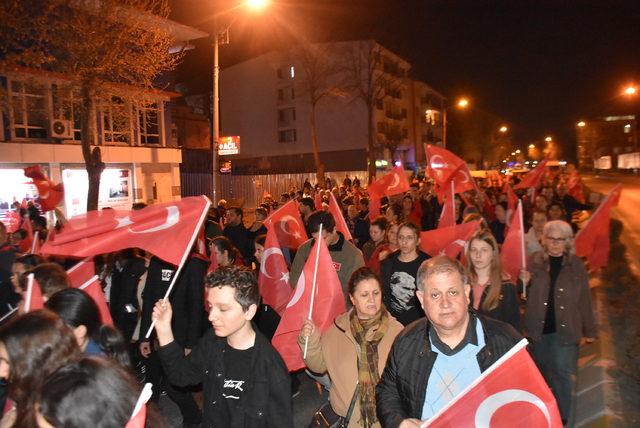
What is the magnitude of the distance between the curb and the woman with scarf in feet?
Result: 7.75

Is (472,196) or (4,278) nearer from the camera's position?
(4,278)

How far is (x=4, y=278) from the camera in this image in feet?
18.5

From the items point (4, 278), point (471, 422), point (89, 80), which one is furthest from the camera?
point (89, 80)

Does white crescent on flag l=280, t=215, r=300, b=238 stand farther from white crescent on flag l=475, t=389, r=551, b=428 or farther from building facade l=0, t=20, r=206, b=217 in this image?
building facade l=0, t=20, r=206, b=217

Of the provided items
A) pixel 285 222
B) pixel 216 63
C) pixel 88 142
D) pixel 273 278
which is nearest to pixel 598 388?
pixel 273 278

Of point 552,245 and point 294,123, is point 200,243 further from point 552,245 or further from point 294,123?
point 294,123

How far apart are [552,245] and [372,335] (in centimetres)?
237

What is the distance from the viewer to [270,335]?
571 centimetres

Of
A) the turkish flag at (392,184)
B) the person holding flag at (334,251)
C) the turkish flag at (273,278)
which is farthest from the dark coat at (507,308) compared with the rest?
the turkish flag at (392,184)

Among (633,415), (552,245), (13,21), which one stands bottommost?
(633,415)

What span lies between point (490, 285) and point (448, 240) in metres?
2.32

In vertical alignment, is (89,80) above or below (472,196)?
above

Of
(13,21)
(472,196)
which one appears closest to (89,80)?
(13,21)

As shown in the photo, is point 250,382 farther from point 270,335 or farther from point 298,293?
point 270,335
